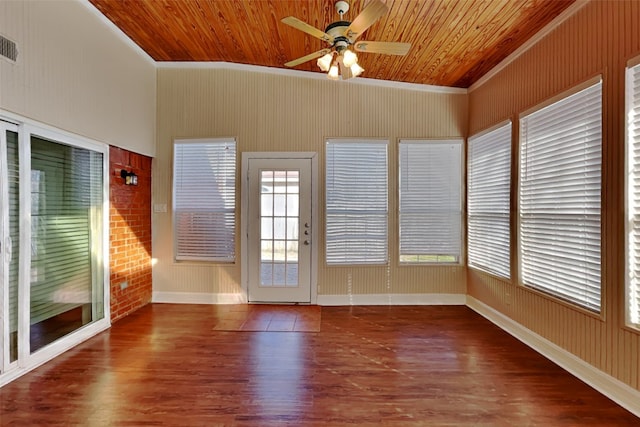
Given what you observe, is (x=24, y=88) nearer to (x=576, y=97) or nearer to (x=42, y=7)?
(x=42, y=7)

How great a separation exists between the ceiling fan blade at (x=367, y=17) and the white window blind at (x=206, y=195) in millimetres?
2430

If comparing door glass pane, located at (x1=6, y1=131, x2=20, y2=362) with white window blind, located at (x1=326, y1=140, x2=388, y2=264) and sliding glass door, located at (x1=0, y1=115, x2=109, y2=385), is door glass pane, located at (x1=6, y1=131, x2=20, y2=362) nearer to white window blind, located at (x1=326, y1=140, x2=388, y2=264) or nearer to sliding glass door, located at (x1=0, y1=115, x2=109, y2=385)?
sliding glass door, located at (x1=0, y1=115, x2=109, y2=385)

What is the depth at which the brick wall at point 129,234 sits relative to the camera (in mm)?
3609

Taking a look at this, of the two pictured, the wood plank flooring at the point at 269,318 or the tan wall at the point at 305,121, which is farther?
the tan wall at the point at 305,121

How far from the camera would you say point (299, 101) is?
427 centimetres

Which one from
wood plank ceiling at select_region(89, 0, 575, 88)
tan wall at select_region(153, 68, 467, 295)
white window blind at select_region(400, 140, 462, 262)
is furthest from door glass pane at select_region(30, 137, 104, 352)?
white window blind at select_region(400, 140, 462, 262)

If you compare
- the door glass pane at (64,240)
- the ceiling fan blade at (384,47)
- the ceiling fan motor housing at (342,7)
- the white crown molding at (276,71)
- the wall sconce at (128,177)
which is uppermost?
the white crown molding at (276,71)

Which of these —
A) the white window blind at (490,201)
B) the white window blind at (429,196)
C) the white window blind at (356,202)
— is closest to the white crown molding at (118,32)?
the white window blind at (356,202)

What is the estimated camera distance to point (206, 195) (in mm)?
4316

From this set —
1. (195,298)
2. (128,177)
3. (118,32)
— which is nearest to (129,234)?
(128,177)

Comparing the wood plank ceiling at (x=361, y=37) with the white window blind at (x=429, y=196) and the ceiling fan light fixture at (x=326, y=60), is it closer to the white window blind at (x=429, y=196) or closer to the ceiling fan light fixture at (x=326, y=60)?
the ceiling fan light fixture at (x=326, y=60)

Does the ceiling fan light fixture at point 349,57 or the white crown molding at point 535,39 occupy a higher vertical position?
the white crown molding at point 535,39

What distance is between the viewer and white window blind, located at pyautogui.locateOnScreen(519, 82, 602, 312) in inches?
93.7

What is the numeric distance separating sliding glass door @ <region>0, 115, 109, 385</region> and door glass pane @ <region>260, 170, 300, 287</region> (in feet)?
6.08
